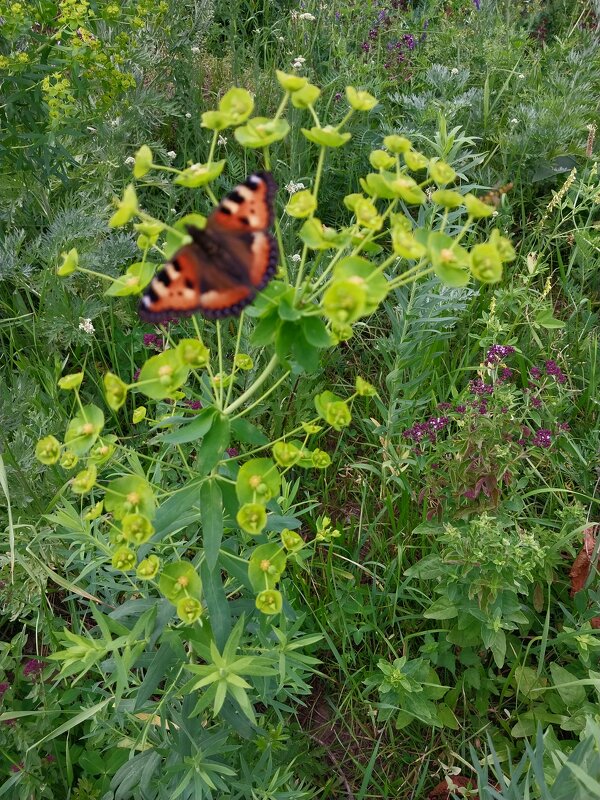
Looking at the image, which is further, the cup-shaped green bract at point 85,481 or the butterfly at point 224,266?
the cup-shaped green bract at point 85,481

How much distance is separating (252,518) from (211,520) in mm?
131

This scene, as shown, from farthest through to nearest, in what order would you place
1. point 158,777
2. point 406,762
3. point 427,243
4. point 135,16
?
1. point 135,16
2. point 406,762
3. point 158,777
4. point 427,243

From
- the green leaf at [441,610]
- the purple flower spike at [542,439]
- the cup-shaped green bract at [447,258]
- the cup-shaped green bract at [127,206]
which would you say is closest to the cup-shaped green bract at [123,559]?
the cup-shaped green bract at [127,206]

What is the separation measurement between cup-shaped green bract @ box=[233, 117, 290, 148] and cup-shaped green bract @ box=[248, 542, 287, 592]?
2.59 ft

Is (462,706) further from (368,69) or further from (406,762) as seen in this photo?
(368,69)

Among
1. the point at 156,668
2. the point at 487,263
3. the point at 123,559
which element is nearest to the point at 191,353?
the point at 123,559

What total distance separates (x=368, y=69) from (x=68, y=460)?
108 inches

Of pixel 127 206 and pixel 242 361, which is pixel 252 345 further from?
pixel 127 206

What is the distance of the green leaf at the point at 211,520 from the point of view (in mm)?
1366

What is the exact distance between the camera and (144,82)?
3.50 meters

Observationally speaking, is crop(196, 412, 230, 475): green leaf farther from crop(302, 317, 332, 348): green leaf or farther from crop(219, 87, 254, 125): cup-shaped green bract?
crop(219, 87, 254, 125): cup-shaped green bract

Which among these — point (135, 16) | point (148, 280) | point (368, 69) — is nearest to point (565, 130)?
point (368, 69)

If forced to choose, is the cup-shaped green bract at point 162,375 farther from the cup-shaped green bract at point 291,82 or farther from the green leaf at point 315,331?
the cup-shaped green bract at point 291,82

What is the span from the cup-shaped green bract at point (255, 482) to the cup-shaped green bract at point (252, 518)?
3 centimetres
